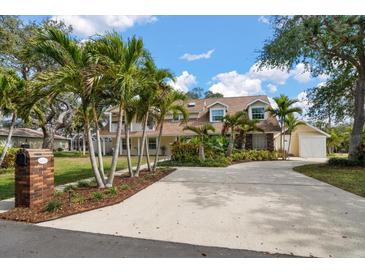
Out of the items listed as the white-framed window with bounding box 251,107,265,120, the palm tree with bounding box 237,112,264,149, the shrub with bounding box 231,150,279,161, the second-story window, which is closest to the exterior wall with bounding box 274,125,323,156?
the white-framed window with bounding box 251,107,265,120

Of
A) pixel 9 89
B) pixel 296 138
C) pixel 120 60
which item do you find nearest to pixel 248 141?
pixel 296 138

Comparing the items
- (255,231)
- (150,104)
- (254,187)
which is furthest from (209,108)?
(255,231)

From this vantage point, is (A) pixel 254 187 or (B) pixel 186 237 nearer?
(B) pixel 186 237

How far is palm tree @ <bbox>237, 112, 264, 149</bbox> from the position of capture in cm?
1877

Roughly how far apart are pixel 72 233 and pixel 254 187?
5986 mm

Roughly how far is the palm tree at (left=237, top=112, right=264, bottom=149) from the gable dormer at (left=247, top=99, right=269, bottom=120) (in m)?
2.15

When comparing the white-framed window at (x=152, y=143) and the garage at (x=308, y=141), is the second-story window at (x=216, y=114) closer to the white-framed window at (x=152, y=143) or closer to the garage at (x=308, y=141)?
the garage at (x=308, y=141)

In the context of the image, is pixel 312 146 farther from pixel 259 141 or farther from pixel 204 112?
pixel 204 112

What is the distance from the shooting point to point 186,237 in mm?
4105

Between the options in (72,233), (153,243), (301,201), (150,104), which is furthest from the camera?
(150,104)

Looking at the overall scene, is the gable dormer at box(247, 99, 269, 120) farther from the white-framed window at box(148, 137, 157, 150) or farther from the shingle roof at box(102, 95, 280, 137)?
the white-framed window at box(148, 137, 157, 150)

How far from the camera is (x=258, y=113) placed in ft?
76.1

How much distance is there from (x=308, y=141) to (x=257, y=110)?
21.3 feet
